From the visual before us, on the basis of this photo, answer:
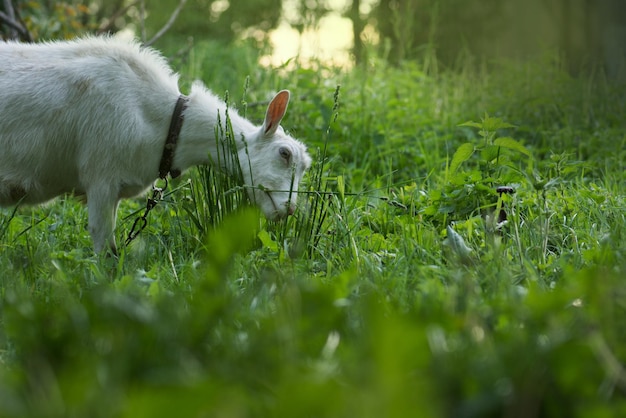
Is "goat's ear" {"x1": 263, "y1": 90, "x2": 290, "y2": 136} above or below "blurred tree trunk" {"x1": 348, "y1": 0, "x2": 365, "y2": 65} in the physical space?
above

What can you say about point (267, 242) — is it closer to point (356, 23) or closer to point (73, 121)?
point (73, 121)

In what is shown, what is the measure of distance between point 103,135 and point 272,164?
2.76 ft

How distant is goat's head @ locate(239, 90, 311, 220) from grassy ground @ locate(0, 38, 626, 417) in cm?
9

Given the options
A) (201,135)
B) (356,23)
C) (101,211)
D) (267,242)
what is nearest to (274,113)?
(201,135)

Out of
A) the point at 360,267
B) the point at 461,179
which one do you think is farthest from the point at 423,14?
the point at 360,267

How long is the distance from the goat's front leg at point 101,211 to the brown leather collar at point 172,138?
0.28m

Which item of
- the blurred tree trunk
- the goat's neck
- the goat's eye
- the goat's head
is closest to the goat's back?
the goat's neck

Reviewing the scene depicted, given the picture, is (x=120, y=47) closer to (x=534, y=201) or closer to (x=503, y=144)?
(x=503, y=144)

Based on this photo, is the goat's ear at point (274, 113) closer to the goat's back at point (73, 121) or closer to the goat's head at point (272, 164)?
the goat's head at point (272, 164)

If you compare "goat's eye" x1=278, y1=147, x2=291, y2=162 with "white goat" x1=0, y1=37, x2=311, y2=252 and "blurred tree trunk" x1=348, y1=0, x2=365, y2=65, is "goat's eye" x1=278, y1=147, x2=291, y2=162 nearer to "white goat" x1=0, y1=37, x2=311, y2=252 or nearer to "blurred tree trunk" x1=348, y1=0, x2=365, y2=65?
"white goat" x1=0, y1=37, x2=311, y2=252

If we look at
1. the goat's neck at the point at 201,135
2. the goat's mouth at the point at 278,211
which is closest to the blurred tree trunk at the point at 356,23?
the goat's neck at the point at 201,135

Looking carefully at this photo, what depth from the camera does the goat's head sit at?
395 centimetres

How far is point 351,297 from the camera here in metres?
2.48

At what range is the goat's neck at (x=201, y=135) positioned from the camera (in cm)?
407
